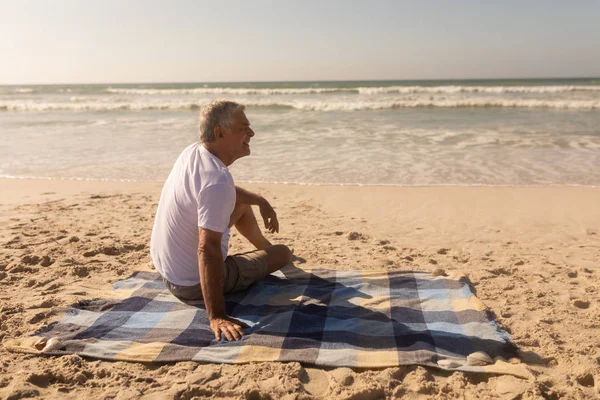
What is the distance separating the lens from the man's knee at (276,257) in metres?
3.80

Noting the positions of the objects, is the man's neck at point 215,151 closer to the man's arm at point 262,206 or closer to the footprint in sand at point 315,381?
the man's arm at point 262,206

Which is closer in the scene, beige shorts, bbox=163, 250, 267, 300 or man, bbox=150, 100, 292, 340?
man, bbox=150, 100, 292, 340

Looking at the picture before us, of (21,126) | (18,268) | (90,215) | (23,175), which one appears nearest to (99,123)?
(21,126)

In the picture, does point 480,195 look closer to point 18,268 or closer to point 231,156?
point 231,156

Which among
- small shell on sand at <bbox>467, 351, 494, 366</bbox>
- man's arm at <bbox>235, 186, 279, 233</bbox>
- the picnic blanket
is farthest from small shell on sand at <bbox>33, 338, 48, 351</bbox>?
small shell on sand at <bbox>467, 351, 494, 366</bbox>

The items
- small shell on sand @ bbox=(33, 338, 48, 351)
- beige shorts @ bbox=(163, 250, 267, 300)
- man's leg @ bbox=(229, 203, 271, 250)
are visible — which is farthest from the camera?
man's leg @ bbox=(229, 203, 271, 250)

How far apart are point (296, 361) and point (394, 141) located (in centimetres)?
943

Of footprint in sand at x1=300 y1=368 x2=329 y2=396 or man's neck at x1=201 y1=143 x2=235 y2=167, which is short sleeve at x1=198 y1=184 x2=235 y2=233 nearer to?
man's neck at x1=201 y1=143 x2=235 y2=167

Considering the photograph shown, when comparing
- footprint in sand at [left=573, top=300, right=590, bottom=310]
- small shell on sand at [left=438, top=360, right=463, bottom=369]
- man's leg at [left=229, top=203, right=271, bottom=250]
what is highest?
man's leg at [left=229, top=203, right=271, bottom=250]

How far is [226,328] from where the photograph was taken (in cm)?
291

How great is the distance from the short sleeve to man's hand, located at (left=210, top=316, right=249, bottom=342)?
1.79 feet

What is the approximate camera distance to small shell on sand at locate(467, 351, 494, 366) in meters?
2.65

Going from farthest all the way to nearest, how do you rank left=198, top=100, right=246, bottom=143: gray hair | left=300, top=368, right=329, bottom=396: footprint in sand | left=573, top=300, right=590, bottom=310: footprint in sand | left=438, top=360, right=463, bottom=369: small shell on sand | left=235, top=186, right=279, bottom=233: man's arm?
left=235, top=186, right=279, bottom=233: man's arm < left=573, top=300, right=590, bottom=310: footprint in sand < left=198, top=100, right=246, bottom=143: gray hair < left=438, top=360, right=463, bottom=369: small shell on sand < left=300, top=368, right=329, bottom=396: footprint in sand

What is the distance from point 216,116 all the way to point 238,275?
116 cm
